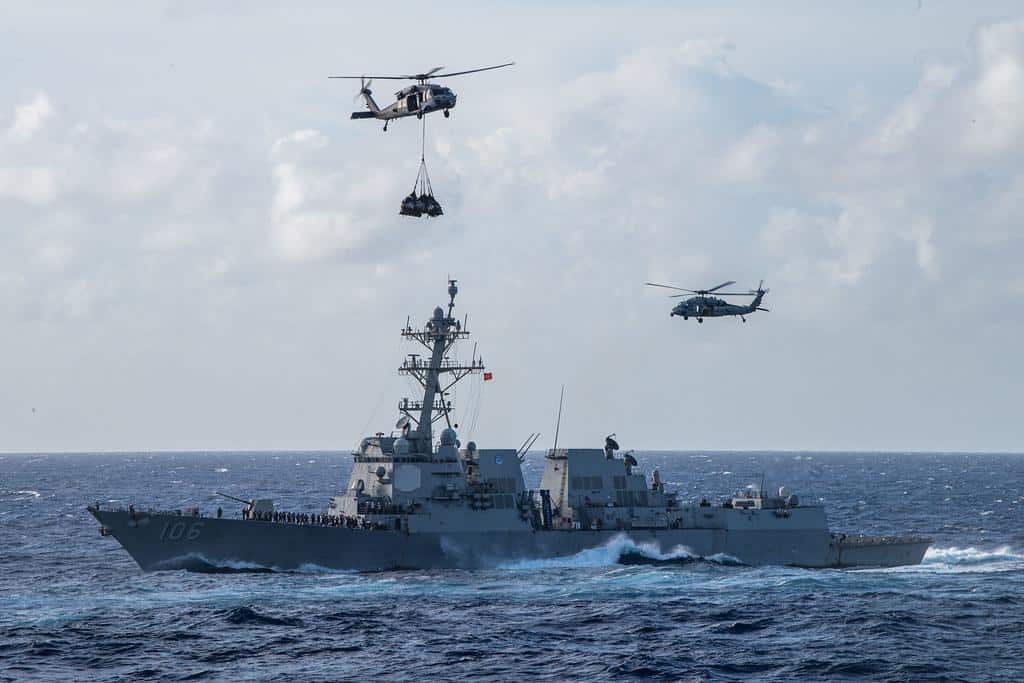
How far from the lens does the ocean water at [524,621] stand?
3025 centimetres

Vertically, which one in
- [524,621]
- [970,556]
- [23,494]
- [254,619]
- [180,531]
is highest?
[23,494]

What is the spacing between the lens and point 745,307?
159 feet

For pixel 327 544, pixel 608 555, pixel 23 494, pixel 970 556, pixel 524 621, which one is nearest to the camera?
pixel 524 621

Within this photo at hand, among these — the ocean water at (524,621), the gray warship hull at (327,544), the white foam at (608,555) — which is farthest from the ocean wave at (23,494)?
the white foam at (608,555)

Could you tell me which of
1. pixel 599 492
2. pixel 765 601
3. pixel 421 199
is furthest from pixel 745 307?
pixel 421 199

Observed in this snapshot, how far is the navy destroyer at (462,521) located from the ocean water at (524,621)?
76 cm

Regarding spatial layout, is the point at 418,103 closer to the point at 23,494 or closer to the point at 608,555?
the point at 608,555

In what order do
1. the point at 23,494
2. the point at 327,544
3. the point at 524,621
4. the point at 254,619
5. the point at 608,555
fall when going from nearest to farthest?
the point at 254,619 < the point at 524,621 < the point at 327,544 < the point at 608,555 < the point at 23,494

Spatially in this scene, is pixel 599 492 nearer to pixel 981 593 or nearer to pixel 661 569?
pixel 661 569

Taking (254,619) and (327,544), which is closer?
(254,619)

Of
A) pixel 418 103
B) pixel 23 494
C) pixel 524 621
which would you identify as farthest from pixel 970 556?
pixel 23 494

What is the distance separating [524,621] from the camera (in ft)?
117

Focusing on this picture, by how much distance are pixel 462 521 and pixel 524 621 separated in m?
9.35

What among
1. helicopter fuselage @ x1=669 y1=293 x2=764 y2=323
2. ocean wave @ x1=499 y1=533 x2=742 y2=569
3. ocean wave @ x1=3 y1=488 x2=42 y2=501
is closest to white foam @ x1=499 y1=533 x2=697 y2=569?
ocean wave @ x1=499 y1=533 x2=742 y2=569
